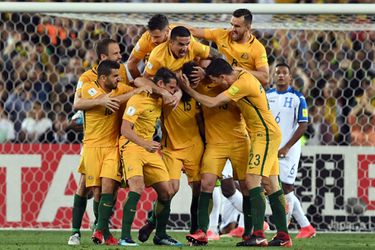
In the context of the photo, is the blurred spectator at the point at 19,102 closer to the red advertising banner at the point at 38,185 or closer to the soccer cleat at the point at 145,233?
the red advertising banner at the point at 38,185

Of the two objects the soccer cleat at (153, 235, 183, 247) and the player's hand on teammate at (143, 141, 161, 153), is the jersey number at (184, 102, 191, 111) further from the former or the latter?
the soccer cleat at (153, 235, 183, 247)

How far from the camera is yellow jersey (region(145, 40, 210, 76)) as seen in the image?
474 inches

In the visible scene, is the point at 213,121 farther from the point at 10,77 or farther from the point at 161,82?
the point at 10,77

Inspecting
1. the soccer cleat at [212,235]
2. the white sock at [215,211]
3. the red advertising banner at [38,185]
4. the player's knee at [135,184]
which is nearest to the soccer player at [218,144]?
the player's knee at [135,184]

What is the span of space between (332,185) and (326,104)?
3.73 feet

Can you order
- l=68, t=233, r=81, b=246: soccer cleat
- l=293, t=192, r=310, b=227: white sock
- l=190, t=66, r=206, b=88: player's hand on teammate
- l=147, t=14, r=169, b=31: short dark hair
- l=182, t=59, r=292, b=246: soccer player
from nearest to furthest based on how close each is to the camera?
l=182, t=59, r=292, b=246: soccer player < l=190, t=66, r=206, b=88: player's hand on teammate < l=147, t=14, r=169, b=31: short dark hair < l=68, t=233, r=81, b=246: soccer cleat < l=293, t=192, r=310, b=227: white sock

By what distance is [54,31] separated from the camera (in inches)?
639

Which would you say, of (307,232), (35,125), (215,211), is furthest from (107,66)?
(35,125)

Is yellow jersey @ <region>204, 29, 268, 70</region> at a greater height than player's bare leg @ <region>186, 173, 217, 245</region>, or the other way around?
yellow jersey @ <region>204, 29, 268, 70</region>

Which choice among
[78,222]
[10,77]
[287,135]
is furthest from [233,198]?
[10,77]

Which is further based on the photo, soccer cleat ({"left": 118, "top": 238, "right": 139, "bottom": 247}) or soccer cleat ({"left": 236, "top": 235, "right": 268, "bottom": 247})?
soccer cleat ({"left": 236, "top": 235, "right": 268, "bottom": 247})

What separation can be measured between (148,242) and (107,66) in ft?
7.00

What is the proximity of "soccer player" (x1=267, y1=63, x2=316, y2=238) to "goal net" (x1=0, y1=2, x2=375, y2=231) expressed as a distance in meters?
0.87

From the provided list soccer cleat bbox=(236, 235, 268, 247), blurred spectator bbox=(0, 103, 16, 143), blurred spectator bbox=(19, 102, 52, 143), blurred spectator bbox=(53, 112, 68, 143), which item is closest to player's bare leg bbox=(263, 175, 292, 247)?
soccer cleat bbox=(236, 235, 268, 247)
